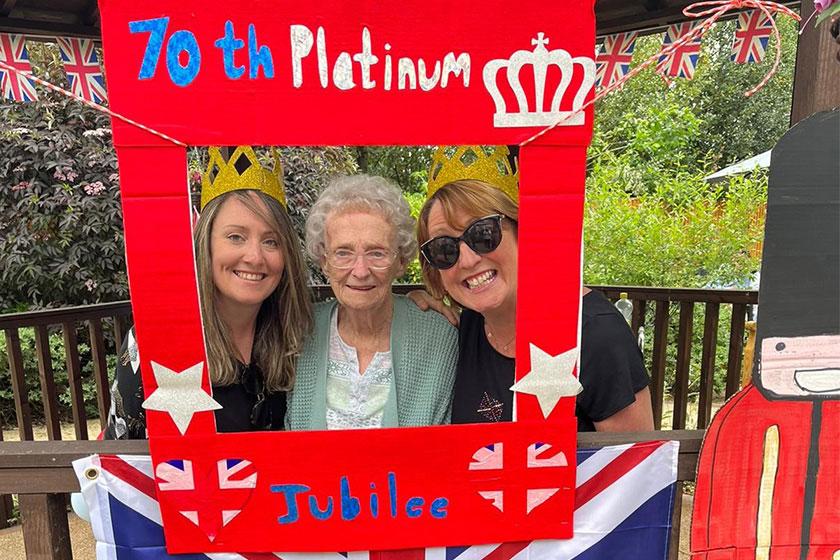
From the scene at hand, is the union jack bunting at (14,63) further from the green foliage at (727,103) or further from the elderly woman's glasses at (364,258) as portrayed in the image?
the green foliage at (727,103)

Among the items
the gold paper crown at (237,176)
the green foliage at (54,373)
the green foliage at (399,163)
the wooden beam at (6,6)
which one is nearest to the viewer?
the gold paper crown at (237,176)

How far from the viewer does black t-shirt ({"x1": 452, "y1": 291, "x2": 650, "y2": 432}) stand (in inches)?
61.0

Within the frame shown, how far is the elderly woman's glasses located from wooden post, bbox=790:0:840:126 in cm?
109

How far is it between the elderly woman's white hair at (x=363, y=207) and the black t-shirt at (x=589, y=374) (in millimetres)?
373

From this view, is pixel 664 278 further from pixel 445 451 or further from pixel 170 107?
pixel 170 107

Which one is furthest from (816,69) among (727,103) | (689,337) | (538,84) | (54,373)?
(727,103)

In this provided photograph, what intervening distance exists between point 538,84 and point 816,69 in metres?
0.69

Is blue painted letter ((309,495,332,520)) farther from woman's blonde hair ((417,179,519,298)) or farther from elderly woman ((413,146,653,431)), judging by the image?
woman's blonde hair ((417,179,519,298))

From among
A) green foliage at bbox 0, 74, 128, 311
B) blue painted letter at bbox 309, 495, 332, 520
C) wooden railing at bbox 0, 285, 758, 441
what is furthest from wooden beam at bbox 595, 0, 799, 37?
green foliage at bbox 0, 74, 128, 311

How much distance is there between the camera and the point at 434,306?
73.9 inches

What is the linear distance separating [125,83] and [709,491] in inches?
62.5

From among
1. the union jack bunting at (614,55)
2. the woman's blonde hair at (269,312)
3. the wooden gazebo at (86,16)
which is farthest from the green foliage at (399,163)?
the woman's blonde hair at (269,312)

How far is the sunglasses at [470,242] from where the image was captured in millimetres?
1547

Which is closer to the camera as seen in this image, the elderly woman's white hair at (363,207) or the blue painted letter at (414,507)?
the blue painted letter at (414,507)
